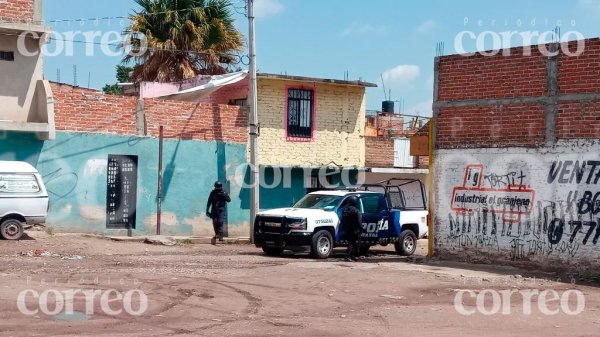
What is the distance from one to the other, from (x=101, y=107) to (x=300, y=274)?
11.5 m

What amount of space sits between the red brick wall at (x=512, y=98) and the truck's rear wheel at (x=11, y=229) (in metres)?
10.8

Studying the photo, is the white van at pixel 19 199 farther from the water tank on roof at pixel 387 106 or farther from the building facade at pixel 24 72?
the water tank on roof at pixel 387 106

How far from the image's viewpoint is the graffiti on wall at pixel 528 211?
18.2 meters

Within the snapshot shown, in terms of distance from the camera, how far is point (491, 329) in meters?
12.1

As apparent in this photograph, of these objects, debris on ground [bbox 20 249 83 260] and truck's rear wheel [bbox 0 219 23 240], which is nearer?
debris on ground [bbox 20 249 83 260]

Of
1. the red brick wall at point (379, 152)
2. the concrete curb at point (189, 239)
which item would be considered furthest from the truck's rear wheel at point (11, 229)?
the red brick wall at point (379, 152)

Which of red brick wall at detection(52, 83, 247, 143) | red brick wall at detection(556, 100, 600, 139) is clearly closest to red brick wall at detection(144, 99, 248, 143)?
red brick wall at detection(52, 83, 247, 143)

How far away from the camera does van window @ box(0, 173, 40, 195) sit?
21728 mm

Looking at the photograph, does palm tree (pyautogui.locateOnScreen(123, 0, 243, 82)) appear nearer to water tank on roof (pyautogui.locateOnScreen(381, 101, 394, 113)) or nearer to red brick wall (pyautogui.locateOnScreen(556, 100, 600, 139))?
water tank on roof (pyautogui.locateOnScreen(381, 101, 394, 113))

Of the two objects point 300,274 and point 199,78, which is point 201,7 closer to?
point 199,78

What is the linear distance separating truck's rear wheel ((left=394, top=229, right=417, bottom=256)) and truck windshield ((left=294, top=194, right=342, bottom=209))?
247 cm

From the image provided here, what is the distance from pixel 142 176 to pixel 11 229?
19.9 ft

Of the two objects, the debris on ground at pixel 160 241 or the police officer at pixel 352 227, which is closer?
the police officer at pixel 352 227

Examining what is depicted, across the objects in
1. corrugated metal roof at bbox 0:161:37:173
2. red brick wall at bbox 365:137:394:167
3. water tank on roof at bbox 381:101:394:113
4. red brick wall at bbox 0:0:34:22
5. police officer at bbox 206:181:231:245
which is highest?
red brick wall at bbox 0:0:34:22
